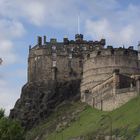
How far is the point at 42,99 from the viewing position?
5645 inches

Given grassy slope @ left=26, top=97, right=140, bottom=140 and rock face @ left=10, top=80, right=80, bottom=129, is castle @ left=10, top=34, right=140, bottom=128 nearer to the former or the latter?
rock face @ left=10, top=80, right=80, bottom=129

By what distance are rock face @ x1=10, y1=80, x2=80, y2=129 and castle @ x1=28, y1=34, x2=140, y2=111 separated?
58.4 inches

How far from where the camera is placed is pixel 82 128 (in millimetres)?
121625

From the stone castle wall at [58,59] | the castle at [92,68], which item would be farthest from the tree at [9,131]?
the stone castle wall at [58,59]

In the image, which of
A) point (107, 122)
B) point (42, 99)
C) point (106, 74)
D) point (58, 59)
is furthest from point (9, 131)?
point (58, 59)

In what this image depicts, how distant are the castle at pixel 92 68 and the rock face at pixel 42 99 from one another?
1484 mm

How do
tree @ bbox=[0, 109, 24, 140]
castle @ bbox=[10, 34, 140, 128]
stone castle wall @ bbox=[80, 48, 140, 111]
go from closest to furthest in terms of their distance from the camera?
tree @ bbox=[0, 109, 24, 140] < stone castle wall @ bbox=[80, 48, 140, 111] < castle @ bbox=[10, 34, 140, 128]

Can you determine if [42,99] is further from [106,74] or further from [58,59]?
[106,74]

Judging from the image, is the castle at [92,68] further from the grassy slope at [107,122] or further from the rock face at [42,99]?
the grassy slope at [107,122]

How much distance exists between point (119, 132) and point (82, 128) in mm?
14287

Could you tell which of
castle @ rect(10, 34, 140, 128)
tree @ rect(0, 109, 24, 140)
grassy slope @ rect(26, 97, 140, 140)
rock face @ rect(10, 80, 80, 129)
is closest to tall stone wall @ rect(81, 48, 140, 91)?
castle @ rect(10, 34, 140, 128)

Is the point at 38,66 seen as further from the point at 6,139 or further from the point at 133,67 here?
the point at 6,139

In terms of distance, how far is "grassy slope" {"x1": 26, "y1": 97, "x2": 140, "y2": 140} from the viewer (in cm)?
10812

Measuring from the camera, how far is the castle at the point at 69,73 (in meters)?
137
